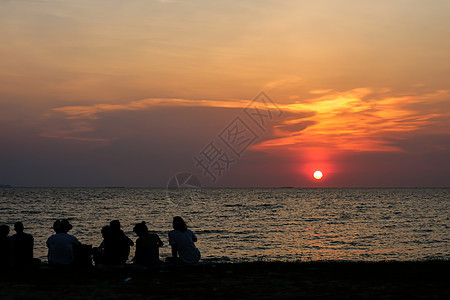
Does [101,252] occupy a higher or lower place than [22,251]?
lower

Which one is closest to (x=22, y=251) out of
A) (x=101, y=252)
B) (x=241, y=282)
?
(x=101, y=252)

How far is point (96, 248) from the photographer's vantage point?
14.2m

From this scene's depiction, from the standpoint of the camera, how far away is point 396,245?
115 feet

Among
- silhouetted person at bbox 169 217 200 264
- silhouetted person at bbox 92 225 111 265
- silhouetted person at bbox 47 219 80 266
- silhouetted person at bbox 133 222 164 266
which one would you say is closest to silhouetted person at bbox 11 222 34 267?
silhouetted person at bbox 47 219 80 266

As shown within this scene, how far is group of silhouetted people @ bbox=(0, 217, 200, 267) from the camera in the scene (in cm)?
1336

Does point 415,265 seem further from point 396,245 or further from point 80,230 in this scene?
point 80,230

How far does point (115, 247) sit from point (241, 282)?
4278 mm

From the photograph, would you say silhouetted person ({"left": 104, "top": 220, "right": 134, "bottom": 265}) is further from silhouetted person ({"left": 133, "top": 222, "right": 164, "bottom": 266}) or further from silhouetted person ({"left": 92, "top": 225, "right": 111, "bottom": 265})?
silhouetted person ({"left": 133, "top": 222, "right": 164, "bottom": 266})

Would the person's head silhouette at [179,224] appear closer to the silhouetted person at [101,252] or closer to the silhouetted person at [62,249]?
the silhouetted person at [101,252]

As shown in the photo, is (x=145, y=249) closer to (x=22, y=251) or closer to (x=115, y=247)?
(x=115, y=247)

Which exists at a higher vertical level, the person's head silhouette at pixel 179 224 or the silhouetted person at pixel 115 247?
the person's head silhouette at pixel 179 224

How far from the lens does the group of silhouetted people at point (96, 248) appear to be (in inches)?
526

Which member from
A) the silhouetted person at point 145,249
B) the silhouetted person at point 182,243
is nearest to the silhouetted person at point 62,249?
the silhouetted person at point 145,249

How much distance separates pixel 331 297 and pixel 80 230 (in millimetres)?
40893
